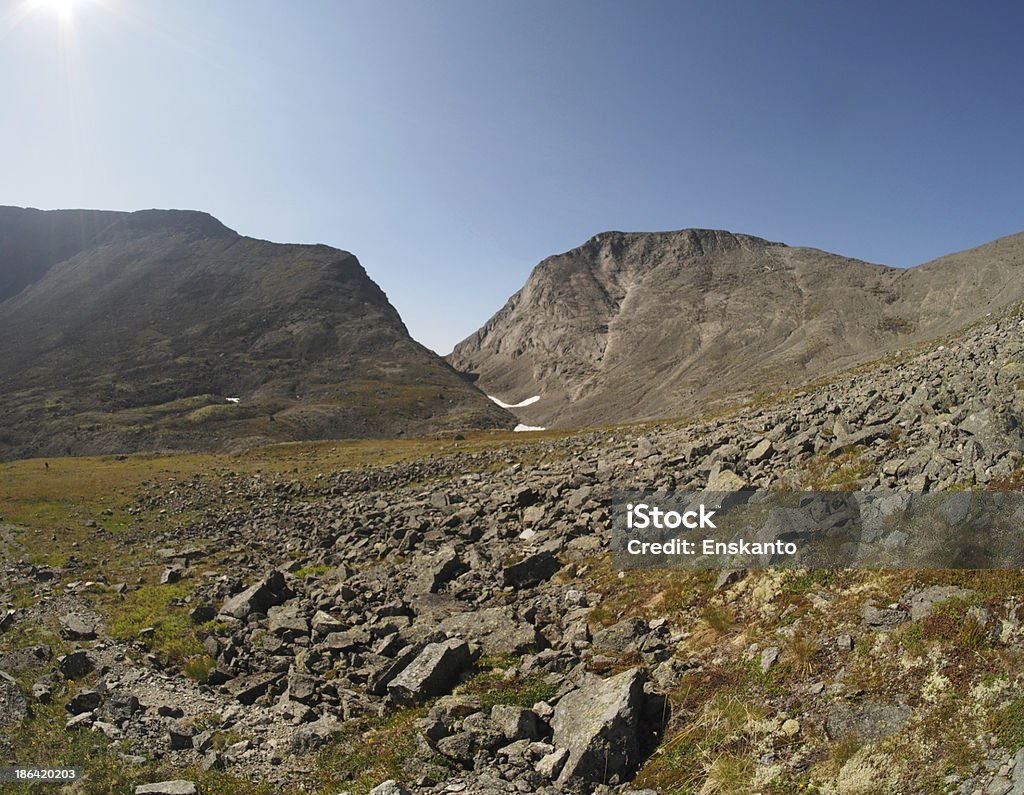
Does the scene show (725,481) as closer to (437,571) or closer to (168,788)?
(437,571)

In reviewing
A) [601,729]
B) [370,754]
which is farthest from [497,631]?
[601,729]

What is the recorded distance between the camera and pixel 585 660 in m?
12.3

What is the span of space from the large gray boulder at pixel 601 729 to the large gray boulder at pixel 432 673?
340cm

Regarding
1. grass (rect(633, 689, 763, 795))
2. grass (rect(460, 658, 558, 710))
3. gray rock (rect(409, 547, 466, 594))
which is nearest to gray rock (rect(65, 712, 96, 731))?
grass (rect(460, 658, 558, 710))

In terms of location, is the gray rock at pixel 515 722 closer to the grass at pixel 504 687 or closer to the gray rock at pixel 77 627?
the grass at pixel 504 687

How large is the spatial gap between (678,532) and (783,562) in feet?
15.9

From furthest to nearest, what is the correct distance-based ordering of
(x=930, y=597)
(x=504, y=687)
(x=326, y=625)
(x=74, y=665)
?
1. (x=326, y=625)
2. (x=74, y=665)
3. (x=504, y=687)
4. (x=930, y=597)

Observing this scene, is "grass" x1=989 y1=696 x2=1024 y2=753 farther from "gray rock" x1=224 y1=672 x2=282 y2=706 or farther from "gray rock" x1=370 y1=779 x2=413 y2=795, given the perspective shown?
"gray rock" x1=224 y1=672 x2=282 y2=706

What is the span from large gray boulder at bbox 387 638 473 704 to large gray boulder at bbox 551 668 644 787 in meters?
3.40

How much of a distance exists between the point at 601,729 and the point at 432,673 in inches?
191

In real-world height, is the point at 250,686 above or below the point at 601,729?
below

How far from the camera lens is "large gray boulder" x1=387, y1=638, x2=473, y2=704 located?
476 inches

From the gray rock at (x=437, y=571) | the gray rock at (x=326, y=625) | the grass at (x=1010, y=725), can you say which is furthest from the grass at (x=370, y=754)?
the grass at (x=1010, y=725)

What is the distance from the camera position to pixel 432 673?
12.3m
